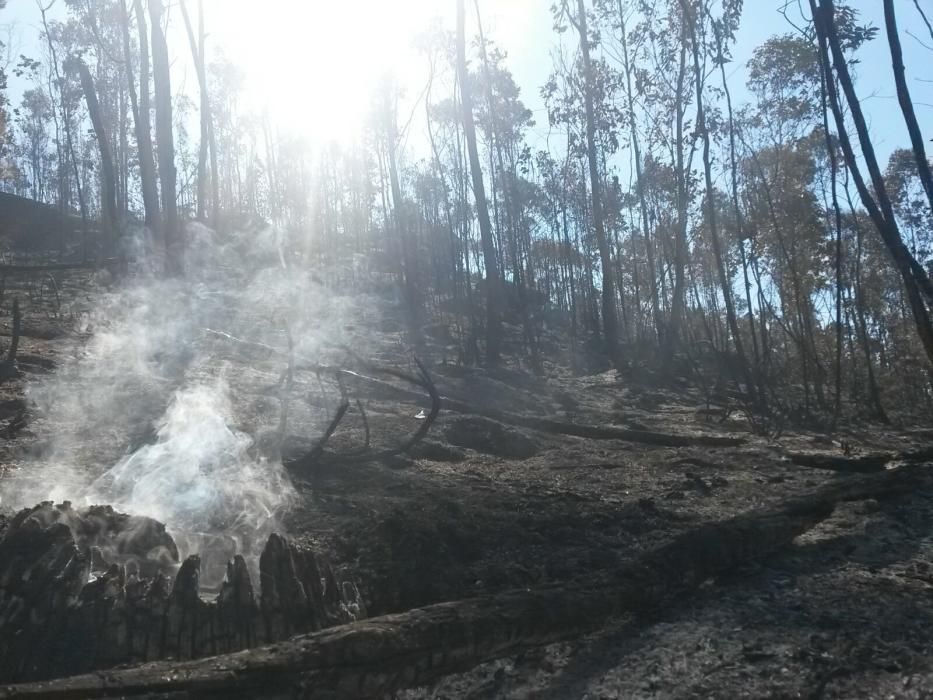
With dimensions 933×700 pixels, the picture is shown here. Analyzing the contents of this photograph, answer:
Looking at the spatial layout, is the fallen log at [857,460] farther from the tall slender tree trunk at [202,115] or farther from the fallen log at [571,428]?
the tall slender tree trunk at [202,115]

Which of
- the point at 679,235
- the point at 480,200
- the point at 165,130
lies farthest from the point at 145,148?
the point at 679,235

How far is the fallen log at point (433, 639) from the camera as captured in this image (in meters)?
3.07

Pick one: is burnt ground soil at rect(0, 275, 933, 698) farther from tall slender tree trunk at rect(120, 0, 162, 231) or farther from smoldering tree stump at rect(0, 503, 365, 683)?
tall slender tree trunk at rect(120, 0, 162, 231)

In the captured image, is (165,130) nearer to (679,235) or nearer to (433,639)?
(679,235)

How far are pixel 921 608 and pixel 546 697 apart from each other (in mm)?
2148

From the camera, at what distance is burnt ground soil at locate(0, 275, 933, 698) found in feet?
12.0

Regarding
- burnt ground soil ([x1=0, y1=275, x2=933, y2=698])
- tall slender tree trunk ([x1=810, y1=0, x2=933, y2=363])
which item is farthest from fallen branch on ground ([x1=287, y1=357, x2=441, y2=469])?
tall slender tree trunk ([x1=810, y1=0, x2=933, y2=363])

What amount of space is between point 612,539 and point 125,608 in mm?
3368

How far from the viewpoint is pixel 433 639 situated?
361 centimetres

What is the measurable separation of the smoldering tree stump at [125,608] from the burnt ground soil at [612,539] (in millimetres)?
756

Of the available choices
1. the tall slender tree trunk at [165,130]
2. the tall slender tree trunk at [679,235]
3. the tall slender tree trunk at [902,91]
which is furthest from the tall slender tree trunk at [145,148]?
the tall slender tree trunk at [902,91]

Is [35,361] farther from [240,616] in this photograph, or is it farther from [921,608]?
[921,608]

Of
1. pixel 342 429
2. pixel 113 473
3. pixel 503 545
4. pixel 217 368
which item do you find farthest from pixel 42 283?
pixel 503 545

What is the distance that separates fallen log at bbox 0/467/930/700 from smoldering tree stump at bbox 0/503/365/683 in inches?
17.3
